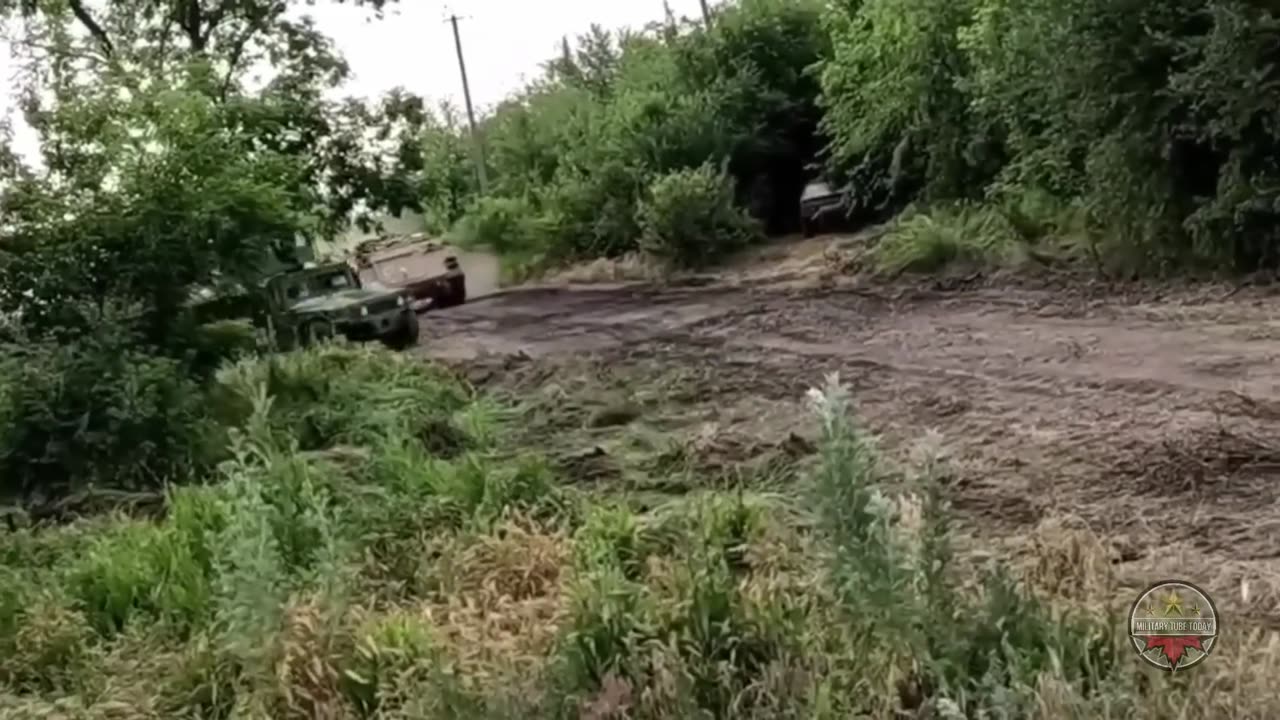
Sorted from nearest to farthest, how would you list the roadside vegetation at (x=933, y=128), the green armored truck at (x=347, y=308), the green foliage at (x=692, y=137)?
the roadside vegetation at (x=933, y=128)
the green armored truck at (x=347, y=308)
the green foliage at (x=692, y=137)

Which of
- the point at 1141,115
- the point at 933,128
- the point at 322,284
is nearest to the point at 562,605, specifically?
the point at 1141,115

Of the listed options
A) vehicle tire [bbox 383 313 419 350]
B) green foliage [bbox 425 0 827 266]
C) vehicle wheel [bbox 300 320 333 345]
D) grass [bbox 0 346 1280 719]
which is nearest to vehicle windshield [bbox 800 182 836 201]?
green foliage [bbox 425 0 827 266]

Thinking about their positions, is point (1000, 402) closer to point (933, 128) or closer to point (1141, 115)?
point (1141, 115)

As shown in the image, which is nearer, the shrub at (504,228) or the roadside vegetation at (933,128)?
the roadside vegetation at (933,128)

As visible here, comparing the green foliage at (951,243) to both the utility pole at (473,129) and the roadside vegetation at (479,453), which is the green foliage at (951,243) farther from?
the utility pole at (473,129)

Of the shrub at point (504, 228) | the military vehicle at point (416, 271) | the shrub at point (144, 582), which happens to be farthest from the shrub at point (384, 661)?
the shrub at point (504, 228)

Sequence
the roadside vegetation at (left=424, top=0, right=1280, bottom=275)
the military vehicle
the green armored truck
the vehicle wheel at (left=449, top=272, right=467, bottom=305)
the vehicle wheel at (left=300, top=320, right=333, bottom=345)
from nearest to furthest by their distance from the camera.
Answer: the roadside vegetation at (left=424, top=0, right=1280, bottom=275) → the vehicle wheel at (left=300, top=320, right=333, bottom=345) → the green armored truck → the military vehicle → the vehicle wheel at (left=449, top=272, right=467, bottom=305)

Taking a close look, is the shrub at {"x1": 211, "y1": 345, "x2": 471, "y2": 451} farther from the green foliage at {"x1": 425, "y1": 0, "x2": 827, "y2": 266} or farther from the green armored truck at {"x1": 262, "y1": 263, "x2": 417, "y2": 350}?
the green foliage at {"x1": 425, "y1": 0, "x2": 827, "y2": 266}

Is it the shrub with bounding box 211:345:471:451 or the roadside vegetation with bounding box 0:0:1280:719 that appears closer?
the roadside vegetation with bounding box 0:0:1280:719

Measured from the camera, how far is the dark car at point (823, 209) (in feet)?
75.8

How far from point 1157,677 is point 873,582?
71 cm

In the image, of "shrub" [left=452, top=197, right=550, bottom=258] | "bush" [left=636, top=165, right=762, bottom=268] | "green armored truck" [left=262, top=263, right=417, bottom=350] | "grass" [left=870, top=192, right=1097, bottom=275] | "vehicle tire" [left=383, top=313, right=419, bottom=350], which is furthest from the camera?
"shrub" [left=452, top=197, right=550, bottom=258]

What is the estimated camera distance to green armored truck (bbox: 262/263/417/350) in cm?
1600

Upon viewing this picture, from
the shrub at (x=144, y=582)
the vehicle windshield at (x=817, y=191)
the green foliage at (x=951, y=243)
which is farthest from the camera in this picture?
the vehicle windshield at (x=817, y=191)
